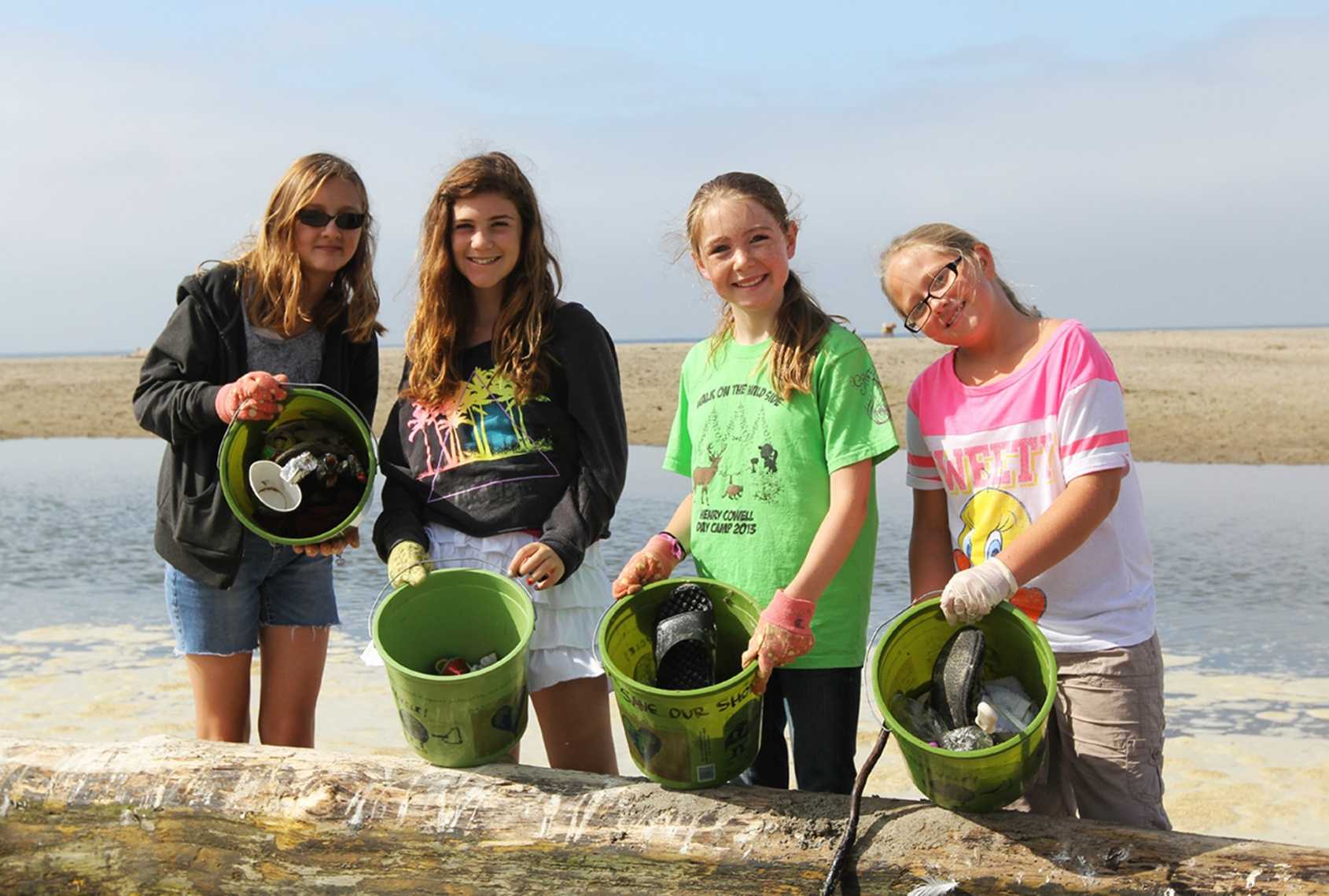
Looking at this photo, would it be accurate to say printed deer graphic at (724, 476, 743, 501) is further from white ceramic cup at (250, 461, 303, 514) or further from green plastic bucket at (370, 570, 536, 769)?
white ceramic cup at (250, 461, 303, 514)

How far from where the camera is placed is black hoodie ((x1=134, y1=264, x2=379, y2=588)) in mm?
3205

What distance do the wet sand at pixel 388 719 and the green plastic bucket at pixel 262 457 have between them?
71.5 inches

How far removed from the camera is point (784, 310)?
2963mm

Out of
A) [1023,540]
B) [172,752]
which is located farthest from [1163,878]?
[172,752]

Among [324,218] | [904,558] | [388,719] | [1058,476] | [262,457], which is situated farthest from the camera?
[904,558]

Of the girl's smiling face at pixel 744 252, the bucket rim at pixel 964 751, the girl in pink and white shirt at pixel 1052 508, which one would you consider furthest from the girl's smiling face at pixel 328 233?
the bucket rim at pixel 964 751

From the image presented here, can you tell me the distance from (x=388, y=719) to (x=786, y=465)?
10.5 feet

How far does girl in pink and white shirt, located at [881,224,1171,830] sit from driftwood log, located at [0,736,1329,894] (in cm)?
21

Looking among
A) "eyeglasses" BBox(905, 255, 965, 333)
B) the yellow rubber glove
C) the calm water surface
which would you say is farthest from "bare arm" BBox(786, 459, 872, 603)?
the calm water surface

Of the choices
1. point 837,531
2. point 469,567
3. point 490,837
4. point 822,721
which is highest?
point 837,531

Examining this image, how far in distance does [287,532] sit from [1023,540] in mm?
1850

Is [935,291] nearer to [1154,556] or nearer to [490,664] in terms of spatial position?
[490,664]

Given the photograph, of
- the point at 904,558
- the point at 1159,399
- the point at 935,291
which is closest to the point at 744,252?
the point at 935,291

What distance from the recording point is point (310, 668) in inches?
137
